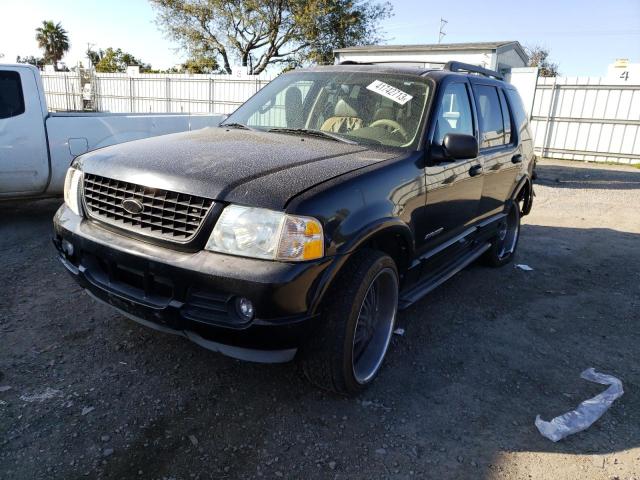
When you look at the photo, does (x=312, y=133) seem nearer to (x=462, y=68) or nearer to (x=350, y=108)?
(x=350, y=108)

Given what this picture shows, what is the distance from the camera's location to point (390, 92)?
11.4 ft

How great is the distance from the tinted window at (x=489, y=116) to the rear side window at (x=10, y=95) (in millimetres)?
4830

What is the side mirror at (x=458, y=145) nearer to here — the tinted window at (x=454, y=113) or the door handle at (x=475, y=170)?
the tinted window at (x=454, y=113)

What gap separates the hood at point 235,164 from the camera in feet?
7.69

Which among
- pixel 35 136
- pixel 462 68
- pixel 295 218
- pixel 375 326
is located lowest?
pixel 375 326

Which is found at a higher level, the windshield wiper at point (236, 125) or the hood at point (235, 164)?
the windshield wiper at point (236, 125)

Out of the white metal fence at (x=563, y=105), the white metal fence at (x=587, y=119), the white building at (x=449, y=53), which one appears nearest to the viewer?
the white building at (x=449, y=53)

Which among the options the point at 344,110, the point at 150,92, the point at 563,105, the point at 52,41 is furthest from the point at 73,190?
the point at 52,41

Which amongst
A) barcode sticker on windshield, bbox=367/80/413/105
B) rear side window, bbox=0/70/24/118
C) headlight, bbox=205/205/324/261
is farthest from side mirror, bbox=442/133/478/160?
rear side window, bbox=0/70/24/118

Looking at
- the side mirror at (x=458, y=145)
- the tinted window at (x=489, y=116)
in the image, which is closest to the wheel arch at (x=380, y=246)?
the side mirror at (x=458, y=145)

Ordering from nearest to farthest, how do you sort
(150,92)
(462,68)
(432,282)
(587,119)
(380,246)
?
(380,246) → (432,282) → (462,68) → (587,119) → (150,92)

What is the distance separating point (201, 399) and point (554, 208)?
7997 millimetres

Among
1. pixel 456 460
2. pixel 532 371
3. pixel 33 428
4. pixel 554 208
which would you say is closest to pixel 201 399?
pixel 33 428

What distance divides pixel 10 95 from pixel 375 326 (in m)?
4.92
